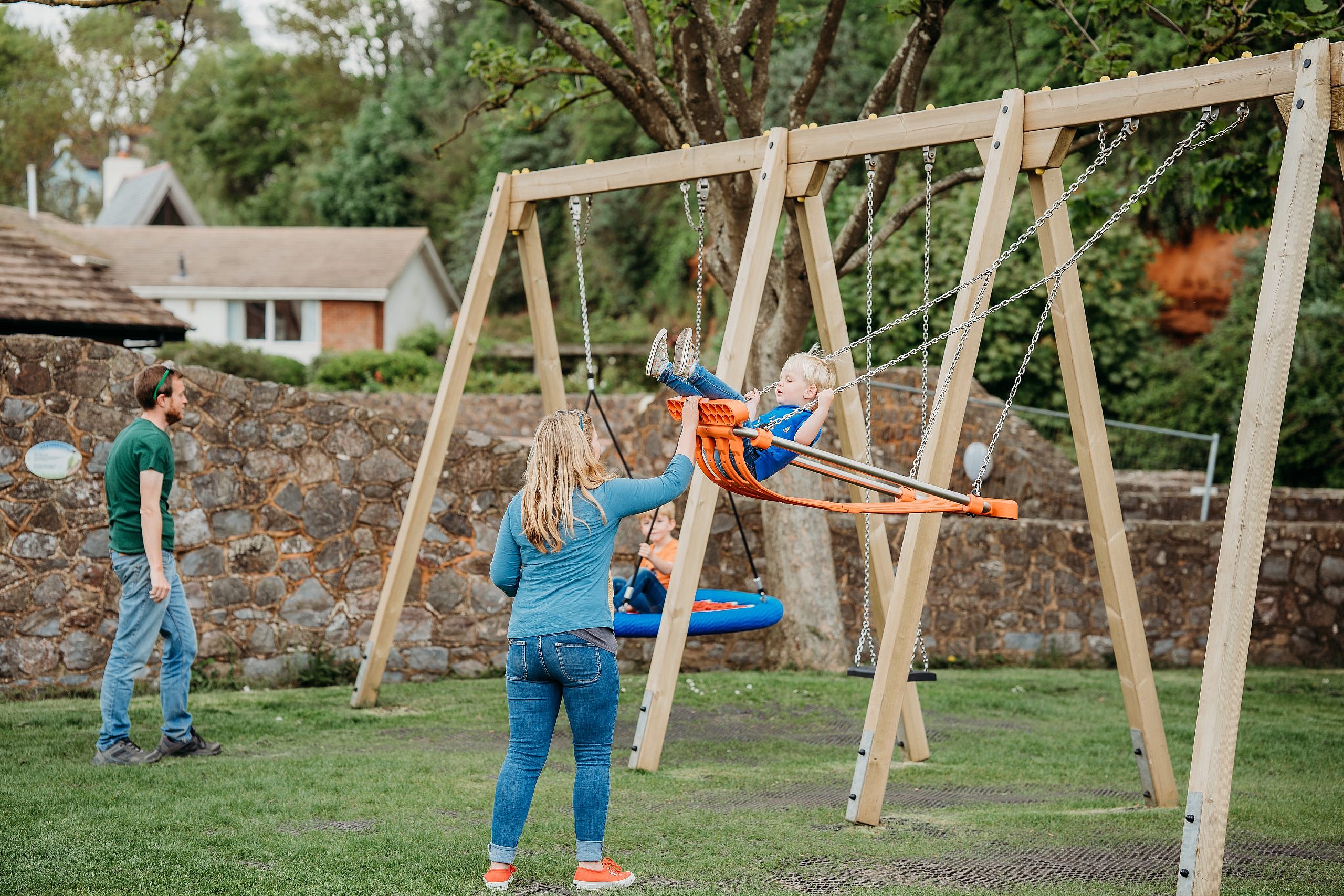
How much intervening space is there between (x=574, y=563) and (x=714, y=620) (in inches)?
91.7

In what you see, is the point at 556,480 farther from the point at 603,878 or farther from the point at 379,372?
the point at 379,372

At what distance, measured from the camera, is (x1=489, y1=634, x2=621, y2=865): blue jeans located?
396 centimetres

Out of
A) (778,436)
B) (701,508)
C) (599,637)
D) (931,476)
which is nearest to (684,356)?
(778,436)

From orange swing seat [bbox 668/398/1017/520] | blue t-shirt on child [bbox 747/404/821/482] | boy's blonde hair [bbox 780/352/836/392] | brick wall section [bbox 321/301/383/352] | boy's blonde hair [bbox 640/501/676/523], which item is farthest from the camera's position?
brick wall section [bbox 321/301/383/352]

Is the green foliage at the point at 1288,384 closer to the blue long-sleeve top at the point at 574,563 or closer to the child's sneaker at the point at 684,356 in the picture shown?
the child's sneaker at the point at 684,356

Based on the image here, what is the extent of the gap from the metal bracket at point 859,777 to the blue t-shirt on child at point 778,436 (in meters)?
1.18

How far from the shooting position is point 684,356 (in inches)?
181

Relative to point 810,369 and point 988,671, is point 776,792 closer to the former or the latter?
point 810,369

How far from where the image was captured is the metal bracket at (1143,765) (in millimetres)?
5684

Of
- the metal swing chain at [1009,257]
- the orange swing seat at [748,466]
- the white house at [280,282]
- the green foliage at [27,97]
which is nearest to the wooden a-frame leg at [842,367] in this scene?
the metal swing chain at [1009,257]

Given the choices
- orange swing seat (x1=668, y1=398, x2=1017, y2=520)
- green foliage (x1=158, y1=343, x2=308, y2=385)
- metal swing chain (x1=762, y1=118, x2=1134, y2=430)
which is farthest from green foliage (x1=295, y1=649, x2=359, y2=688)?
green foliage (x1=158, y1=343, x2=308, y2=385)

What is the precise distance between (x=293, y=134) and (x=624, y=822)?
4676 cm

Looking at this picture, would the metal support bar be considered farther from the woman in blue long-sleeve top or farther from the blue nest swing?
the blue nest swing

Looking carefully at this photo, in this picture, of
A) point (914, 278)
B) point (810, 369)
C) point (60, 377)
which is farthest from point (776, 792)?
point (914, 278)
